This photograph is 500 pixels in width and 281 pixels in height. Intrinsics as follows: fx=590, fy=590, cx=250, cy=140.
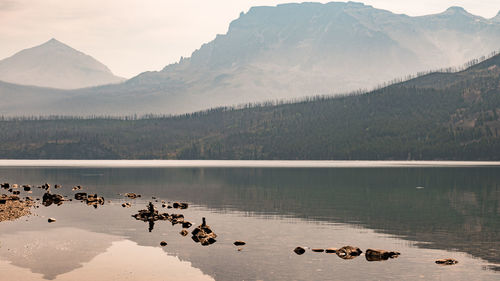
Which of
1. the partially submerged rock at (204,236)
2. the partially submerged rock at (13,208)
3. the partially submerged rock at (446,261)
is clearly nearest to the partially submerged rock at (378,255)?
the partially submerged rock at (446,261)

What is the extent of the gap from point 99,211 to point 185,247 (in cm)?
3572

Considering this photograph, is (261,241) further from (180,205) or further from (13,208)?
(13,208)

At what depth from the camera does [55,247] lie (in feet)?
174

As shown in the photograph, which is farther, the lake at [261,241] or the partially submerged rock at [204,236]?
the partially submerged rock at [204,236]

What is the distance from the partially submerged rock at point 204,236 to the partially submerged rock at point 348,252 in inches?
510

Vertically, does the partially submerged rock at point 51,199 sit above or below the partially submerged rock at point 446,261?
below

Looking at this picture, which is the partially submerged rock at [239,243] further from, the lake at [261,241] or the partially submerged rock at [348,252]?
the partially submerged rock at [348,252]

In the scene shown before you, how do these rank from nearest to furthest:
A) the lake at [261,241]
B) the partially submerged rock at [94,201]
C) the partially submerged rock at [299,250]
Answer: the lake at [261,241], the partially submerged rock at [299,250], the partially submerged rock at [94,201]

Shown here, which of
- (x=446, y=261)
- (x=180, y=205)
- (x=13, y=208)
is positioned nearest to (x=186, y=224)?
(x=180, y=205)

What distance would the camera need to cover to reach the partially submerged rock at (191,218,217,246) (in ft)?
185

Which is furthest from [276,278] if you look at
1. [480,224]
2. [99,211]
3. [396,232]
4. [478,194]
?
[478,194]

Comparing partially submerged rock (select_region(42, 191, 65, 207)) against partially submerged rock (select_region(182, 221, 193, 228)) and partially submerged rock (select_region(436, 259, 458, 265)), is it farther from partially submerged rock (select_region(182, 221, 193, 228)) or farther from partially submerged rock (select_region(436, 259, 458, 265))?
partially submerged rock (select_region(436, 259, 458, 265))

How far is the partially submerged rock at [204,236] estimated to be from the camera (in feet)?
185

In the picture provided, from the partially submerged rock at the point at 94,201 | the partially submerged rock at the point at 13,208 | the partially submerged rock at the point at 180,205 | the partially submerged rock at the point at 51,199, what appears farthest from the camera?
the partially submerged rock at the point at 51,199
